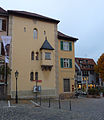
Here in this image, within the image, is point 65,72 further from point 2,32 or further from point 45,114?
point 45,114

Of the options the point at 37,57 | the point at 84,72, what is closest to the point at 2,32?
the point at 37,57

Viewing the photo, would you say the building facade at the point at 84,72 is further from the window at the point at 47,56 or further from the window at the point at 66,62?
the window at the point at 47,56

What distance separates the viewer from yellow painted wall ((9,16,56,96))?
78.7 feet

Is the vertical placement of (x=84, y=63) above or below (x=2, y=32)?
below

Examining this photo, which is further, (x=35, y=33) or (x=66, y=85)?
(x=66, y=85)

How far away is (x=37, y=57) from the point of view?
25.6 meters

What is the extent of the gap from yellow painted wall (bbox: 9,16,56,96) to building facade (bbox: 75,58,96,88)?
30469 mm

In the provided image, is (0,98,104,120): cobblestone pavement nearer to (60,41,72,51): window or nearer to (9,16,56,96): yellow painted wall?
(9,16,56,96): yellow painted wall

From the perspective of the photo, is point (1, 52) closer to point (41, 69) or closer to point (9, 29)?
point (9, 29)

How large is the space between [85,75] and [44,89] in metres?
33.9

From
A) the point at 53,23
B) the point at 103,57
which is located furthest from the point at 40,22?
the point at 103,57

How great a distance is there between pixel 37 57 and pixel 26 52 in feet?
5.98

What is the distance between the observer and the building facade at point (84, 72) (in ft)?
182

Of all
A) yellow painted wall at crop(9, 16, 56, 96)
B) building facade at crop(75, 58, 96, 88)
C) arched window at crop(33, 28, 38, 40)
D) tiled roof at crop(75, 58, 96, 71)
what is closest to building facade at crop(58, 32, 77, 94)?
yellow painted wall at crop(9, 16, 56, 96)
